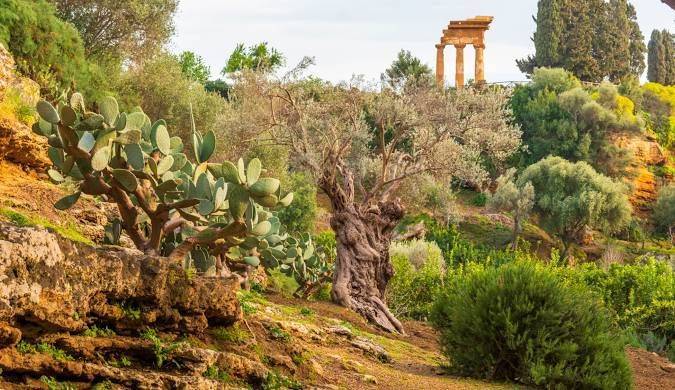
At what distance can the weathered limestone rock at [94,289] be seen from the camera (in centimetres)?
421

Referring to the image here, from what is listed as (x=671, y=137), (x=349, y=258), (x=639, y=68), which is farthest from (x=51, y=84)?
(x=639, y=68)

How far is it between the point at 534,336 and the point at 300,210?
2308 centimetres

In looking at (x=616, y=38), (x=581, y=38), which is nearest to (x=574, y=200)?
(x=581, y=38)

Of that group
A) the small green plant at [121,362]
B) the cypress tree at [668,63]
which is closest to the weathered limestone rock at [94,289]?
the small green plant at [121,362]

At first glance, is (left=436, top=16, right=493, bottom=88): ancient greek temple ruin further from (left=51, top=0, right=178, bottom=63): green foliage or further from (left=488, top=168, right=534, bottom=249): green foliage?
(left=51, top=0, right=178, bottom=63): green foliage

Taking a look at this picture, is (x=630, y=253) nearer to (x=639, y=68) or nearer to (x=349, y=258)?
(x=639, y=68)

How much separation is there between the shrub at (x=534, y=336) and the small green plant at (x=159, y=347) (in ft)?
12.2

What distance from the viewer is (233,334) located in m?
6.21

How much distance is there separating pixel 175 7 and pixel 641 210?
34.6 m

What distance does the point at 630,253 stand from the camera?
4791 cm

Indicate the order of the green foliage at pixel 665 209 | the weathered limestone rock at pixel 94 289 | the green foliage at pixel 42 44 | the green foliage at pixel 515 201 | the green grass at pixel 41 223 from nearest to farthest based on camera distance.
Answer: the weathered limestone rock at pixel 94 289
the green grass at pixel 41 223
the green foliage at pixel 42 44
the green foliage at pixel 515 201
the green foliage at pixel 665 209

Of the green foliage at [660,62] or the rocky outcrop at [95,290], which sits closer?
the rocky outcrop at [95,290]

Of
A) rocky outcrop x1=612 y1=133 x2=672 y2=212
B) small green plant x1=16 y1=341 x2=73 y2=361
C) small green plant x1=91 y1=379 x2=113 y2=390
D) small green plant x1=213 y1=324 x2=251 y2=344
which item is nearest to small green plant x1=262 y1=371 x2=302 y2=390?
small green plant x1=213 y1=324 x2=251 y2=344

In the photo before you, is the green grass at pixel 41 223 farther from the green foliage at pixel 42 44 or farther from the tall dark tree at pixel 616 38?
the tall dark tree at pixel 616 38
